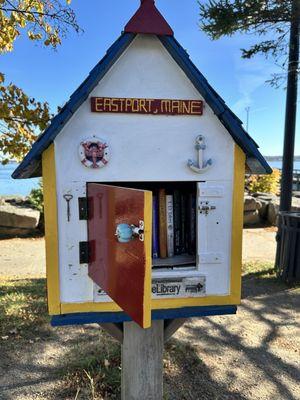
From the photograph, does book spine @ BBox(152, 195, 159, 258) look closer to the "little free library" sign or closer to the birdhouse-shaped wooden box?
the birdhouse-shaped wooden box

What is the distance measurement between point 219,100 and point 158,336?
133 cm

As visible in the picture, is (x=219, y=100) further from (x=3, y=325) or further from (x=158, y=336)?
(x=3, y=325)

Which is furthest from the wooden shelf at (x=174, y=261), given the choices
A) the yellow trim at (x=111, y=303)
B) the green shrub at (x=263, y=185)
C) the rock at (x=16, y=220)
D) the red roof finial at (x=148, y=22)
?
the green shrub at (x=263, y=185)

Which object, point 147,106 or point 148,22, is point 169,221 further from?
point 148,22

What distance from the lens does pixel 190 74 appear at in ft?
5.56

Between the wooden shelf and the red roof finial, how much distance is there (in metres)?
1.07

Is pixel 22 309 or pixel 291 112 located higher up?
pixel 291 112

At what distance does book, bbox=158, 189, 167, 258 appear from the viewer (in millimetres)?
1979

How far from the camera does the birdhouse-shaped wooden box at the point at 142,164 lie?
1662mm

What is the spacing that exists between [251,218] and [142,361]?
28.8 ft

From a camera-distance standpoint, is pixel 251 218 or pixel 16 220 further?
pixel 251 218

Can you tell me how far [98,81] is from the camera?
1.65 m

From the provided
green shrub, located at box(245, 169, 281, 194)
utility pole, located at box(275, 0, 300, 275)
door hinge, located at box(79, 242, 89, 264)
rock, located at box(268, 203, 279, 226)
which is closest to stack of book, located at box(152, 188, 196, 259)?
door hinge, located at box(79, 242, 89, 264)

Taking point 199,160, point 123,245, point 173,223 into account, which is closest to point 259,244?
point 173,223
